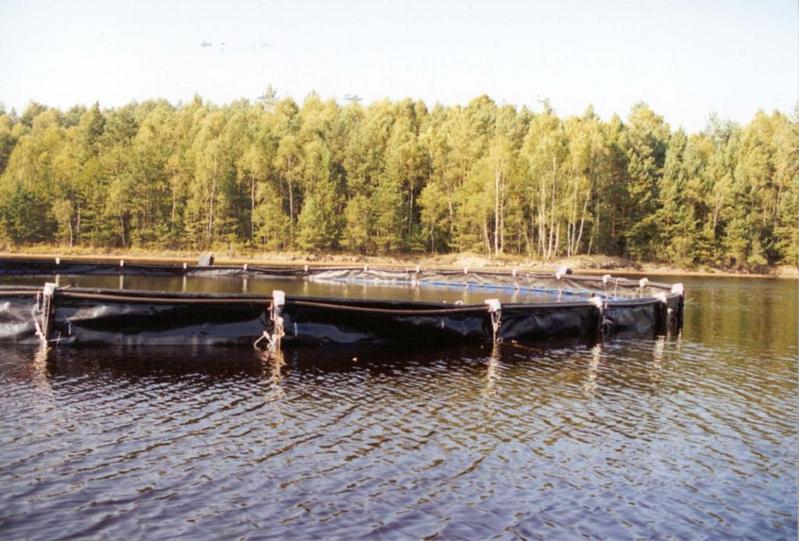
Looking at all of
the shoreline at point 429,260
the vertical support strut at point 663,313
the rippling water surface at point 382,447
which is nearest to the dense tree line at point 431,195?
the shoreline at point 429,260

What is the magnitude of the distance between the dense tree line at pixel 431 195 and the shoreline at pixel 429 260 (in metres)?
1.92

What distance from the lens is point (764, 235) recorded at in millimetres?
81062

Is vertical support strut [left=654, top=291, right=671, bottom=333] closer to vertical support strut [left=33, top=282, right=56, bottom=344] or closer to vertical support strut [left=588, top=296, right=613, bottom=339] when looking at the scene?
vertical support strut [left=588, top=296, right=613, bottom=339]

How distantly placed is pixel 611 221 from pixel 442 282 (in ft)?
156

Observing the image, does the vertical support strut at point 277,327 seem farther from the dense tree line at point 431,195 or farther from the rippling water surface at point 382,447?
the dense tree line at point 431,195

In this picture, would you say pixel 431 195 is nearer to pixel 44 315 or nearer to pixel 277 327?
pixel 277 327

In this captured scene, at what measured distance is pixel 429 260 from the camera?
75.6 metres

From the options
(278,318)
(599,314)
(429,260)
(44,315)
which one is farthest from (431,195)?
(44,315)

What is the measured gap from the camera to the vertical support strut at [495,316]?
58.7 ft

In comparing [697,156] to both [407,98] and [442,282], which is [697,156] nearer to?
[407,98]

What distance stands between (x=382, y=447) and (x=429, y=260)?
66.6 m

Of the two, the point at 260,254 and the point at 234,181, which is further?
the point at 234,181

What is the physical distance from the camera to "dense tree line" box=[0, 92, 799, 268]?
251ft

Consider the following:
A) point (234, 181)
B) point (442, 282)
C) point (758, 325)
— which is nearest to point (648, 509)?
point (758, 325)
